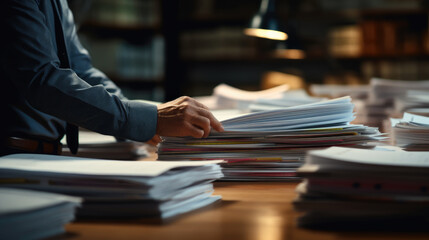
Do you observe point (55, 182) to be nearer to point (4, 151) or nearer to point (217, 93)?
point (4, 151)

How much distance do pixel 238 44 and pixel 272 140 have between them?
12.4ft

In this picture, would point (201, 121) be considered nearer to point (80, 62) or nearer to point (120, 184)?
point (120, 184)

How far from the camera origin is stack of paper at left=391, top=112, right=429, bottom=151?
118 cm

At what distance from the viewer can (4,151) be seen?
1.23 meters

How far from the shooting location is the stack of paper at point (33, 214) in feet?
1.85

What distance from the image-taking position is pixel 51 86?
39.9 inches

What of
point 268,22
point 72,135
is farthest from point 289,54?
point 72,135

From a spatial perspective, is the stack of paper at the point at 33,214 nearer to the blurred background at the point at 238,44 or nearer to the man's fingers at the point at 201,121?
the man's fingers at the point at 201,121

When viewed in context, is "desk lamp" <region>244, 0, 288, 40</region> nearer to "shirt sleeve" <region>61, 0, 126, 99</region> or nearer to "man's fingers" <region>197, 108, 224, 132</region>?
"shirt sleeve" <region>61, 0, 126, 99</region>

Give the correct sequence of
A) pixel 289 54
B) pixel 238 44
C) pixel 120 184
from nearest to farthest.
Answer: pixel 120 184, pixel 289 54, pixel 238 44

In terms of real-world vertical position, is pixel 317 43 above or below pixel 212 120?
below

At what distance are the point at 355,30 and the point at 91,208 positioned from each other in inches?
164

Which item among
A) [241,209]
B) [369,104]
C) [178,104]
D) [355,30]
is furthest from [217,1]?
[241,209]

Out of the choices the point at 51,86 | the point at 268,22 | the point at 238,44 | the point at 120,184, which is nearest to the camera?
the point at 120,184
